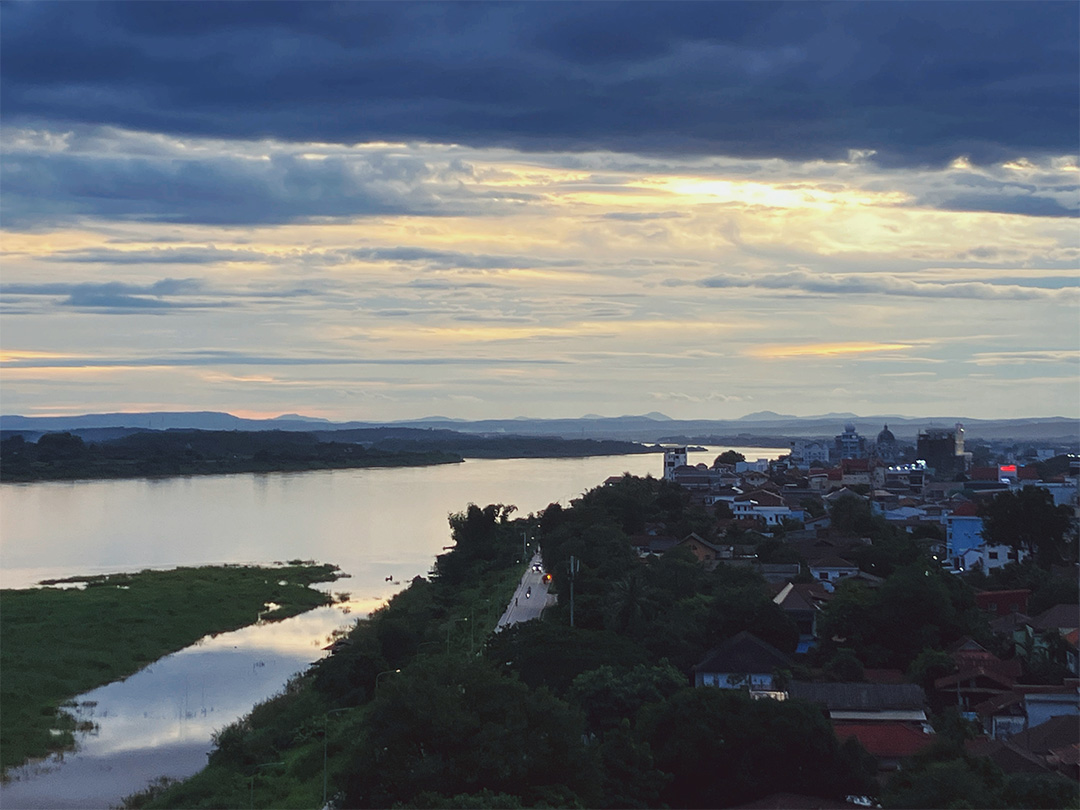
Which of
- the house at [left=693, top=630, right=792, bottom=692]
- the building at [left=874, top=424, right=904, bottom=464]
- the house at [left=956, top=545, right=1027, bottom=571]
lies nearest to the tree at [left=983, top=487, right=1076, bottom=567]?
the house at [left=956, top=545, right=1027, bottom=571]

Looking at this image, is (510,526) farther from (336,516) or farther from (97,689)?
(97,689)

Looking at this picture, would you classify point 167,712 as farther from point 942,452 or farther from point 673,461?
point 942,452

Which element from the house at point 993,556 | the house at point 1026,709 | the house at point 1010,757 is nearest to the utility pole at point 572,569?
the house at point 1026,709

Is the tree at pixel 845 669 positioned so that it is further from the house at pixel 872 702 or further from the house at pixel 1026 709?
the house at pixel 1026 709

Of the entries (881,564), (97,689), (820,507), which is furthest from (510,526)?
(97,689)

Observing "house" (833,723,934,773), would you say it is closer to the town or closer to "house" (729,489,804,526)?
the town

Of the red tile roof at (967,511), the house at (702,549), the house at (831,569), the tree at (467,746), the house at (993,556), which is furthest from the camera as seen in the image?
the red tile roof at (967,511)

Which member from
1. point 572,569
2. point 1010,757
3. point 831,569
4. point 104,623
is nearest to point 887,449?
point 831,569
